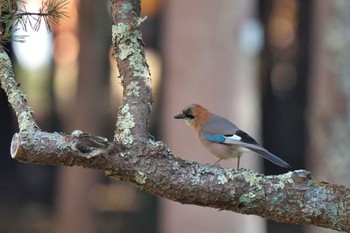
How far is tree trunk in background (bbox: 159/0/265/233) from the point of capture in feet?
25.9

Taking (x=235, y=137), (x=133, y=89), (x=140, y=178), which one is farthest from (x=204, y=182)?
(x=235, y=137)

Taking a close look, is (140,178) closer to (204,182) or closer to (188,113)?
(204,182)

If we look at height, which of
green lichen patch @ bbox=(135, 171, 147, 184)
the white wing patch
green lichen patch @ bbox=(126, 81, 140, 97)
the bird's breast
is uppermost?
the white wing patch

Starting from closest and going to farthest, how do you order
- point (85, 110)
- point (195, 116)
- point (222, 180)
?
1. point (222, 180)
2. point (195, 116)
3. point (85, 110)

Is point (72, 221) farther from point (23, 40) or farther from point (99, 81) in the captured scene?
point (23, 40)

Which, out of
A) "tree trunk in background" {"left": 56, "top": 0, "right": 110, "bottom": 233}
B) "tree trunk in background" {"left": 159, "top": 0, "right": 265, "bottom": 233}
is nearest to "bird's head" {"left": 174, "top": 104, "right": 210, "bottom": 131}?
"tree trunk in background" {"left": 159, "top": 0, "right": 265, "bottom": 233}

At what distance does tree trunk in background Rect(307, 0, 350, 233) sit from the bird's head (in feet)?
9.75

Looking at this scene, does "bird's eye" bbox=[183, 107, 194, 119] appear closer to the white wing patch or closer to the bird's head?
the bird's head

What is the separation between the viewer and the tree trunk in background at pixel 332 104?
786 centimetres

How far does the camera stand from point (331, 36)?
26.6 feet

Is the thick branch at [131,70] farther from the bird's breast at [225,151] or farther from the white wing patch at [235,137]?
the bird's breast at [225,151]

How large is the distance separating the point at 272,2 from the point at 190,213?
5.44 m

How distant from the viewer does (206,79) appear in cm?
797

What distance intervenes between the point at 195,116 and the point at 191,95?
3.01m
